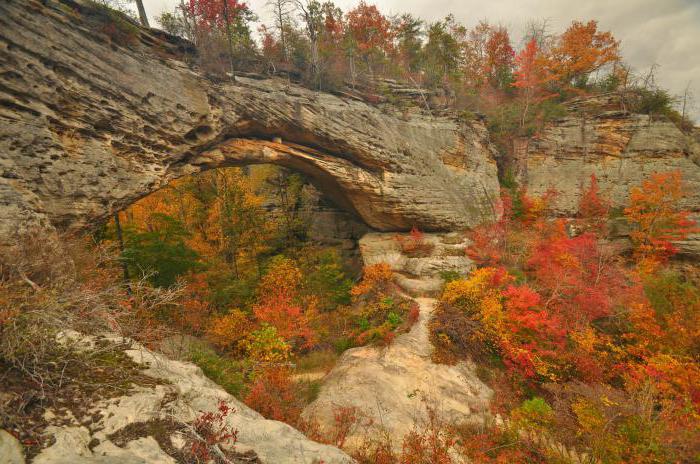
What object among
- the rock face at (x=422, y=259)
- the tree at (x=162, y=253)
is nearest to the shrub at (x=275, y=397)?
the tree at (x=162, y=253)

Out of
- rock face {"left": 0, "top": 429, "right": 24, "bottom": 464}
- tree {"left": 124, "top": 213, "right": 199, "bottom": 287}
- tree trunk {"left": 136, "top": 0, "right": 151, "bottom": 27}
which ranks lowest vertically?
tree {"left": 124, "top": 213, "right": 199, "bottom": 287}

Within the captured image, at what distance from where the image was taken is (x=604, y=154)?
20.0 metres

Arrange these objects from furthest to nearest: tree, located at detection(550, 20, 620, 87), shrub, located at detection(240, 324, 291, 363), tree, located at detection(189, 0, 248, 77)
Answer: tree, located at detection(550, 20, 620, 87)
tree, located at detection(189, 0, 248, 77)
shrub, located at detection(240, 324, 291, 363)

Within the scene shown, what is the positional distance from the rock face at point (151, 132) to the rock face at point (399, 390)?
26.8 feet

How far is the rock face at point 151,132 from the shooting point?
7.69 meters

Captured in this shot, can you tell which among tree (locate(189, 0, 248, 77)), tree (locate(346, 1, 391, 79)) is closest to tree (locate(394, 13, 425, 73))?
tree (locate(346, 1, 391, 79))

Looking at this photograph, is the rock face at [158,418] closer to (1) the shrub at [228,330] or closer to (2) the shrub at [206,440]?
(2) the shrub at [206,440]

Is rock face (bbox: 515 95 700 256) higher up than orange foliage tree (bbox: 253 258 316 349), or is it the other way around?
rock face (bbox: 515 95 700 256)

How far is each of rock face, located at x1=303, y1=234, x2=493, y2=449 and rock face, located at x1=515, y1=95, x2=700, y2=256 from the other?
16.3 metres

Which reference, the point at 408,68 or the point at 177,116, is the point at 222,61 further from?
the point at 408,68

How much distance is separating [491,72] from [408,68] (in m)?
8.01

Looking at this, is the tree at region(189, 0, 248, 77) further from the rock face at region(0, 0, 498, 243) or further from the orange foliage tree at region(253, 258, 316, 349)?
the orange foliage tree at region(253, 258, 316, 349)

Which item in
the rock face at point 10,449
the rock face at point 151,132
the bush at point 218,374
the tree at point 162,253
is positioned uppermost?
the rock face at point 151,132

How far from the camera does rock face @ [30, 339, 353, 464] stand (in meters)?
A: 2.39
